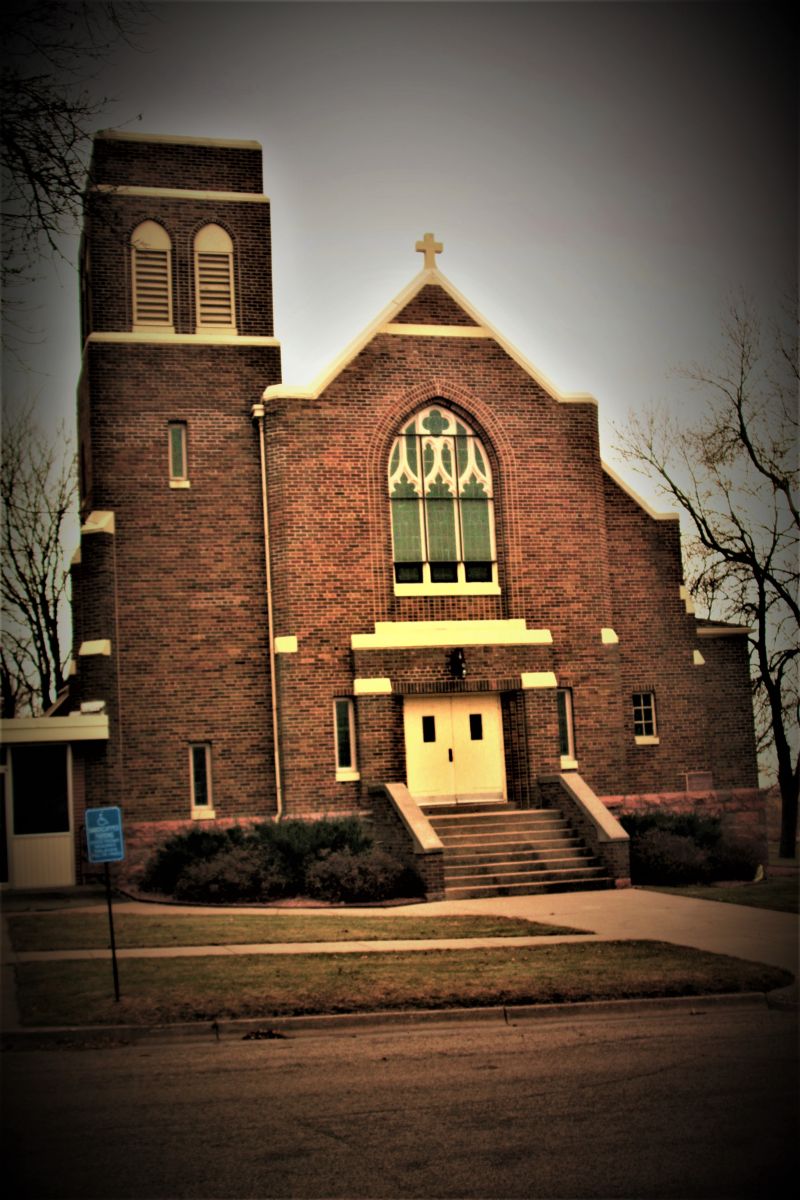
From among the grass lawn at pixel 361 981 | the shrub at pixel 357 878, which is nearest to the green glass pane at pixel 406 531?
the shrub at pixel 357 878

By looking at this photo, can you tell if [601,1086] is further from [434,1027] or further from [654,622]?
[654,622]

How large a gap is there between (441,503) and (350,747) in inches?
197

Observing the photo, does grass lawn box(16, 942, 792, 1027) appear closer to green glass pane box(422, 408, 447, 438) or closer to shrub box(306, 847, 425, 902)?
shrub box(306, 847, 425, 902)

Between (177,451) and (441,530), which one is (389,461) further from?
(177,451)

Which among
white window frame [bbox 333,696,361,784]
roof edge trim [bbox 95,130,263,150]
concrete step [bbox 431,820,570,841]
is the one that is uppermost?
roof edge trim [bbox 95,130,263,150]

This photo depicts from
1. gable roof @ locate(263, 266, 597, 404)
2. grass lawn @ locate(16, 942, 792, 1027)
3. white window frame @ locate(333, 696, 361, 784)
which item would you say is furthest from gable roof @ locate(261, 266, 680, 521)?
grass lawn @ locate(16, 942, 792, 1027)

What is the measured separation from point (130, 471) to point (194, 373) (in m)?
2.30

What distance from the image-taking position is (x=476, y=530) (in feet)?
86.4

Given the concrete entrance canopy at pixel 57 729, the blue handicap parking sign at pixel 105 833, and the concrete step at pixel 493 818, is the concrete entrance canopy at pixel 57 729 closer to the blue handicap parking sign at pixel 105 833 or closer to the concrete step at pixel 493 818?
the concrete step at pixel 493 818

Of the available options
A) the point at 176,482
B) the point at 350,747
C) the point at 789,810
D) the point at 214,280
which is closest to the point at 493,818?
the point at 350,747

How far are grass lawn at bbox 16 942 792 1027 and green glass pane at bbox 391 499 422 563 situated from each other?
1133 centimetres

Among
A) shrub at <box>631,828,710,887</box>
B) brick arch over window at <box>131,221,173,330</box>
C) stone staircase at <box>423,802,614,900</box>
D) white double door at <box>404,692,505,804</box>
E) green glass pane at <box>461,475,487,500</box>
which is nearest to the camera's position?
stone staircase at <box>423,802,614,900</box>

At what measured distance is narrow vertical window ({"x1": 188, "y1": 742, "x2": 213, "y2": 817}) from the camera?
82.6 feet

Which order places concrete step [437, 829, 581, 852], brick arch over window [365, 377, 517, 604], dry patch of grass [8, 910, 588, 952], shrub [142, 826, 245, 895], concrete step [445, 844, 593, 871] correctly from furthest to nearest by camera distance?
brick arch over window [365, 377, 517, 604] → concrete step [437, 829, 581, 852] → concrete step [445, 844, 593, 871] → shrub [142, 826, 245, 895] → dry patch of grass [8, 910, 588, 952]
